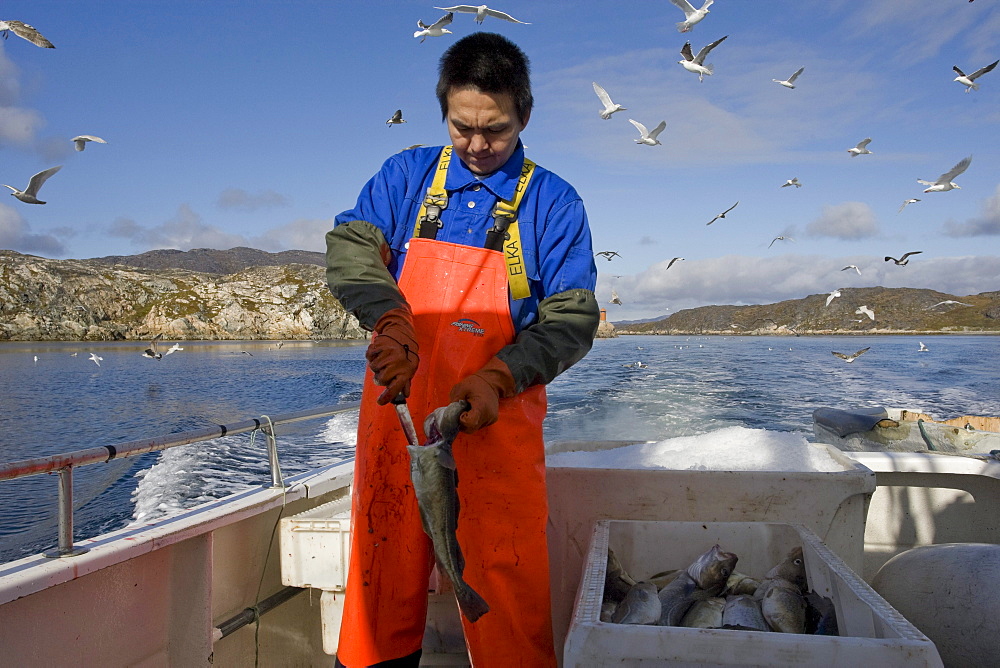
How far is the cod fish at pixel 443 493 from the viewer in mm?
1691

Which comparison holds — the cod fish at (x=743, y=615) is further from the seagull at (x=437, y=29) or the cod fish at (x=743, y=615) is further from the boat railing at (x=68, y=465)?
the seagull at (x=437, y=29)

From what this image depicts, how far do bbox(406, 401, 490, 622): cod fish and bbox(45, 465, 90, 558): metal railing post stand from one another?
40.7 inches

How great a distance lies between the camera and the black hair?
2.02 meters

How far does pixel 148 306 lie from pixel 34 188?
120 metres

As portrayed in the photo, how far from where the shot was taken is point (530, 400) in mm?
2037

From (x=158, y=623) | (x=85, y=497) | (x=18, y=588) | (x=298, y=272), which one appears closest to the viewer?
(x=18, y=588)

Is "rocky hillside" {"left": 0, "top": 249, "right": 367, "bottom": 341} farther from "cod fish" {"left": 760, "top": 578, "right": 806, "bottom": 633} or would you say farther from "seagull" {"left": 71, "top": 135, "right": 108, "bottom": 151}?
"cod fish" {"left": 760, "top": 578, "right": 806, "bottom": 633}

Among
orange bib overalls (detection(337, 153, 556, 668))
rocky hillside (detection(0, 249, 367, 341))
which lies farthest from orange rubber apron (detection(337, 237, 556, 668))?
rocky hillside (detection(0, 249, 367, 341))

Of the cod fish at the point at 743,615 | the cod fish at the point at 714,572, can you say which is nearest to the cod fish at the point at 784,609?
the cod fish at the point at 743,615

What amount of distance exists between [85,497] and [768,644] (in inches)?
481

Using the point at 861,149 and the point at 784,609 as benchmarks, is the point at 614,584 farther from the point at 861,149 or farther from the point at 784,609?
the point at 861,149

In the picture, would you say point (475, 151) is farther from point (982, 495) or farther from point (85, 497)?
point (85, 497)

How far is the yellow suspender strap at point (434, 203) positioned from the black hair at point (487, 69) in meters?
0.18

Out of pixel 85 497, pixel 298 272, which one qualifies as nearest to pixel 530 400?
pixel 85 497
